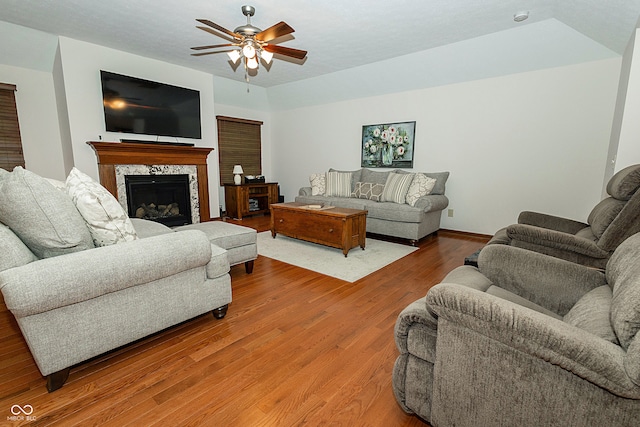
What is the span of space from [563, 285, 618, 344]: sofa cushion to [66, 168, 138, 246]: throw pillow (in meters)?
2.12

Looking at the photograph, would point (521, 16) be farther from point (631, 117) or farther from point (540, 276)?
point (540, 276)

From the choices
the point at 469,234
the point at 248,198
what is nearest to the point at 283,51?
the point at 248,198

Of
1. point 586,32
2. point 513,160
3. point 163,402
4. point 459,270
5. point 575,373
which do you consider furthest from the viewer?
point 513,160

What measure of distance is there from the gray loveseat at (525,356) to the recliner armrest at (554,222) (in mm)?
1388

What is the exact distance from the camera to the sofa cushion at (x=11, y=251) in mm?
1311

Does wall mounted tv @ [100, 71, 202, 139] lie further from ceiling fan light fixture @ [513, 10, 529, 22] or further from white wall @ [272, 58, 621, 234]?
ceiling fan light fixture @ [513, 10, 529, 22]

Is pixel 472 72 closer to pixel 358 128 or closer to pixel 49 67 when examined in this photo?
pixel 358 128

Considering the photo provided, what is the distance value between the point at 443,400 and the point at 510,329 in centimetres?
41

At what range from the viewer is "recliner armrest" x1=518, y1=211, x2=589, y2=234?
2453 millimetres

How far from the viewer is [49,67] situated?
4.16 metres

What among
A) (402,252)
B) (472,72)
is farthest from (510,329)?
(472,72)

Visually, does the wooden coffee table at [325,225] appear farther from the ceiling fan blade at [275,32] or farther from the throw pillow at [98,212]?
the throw pillow at [98,212]

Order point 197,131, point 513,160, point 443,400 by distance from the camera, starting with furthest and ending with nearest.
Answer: point 197,131 → point 513,160 → point 443,400

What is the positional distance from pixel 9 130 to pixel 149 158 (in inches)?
67.9
